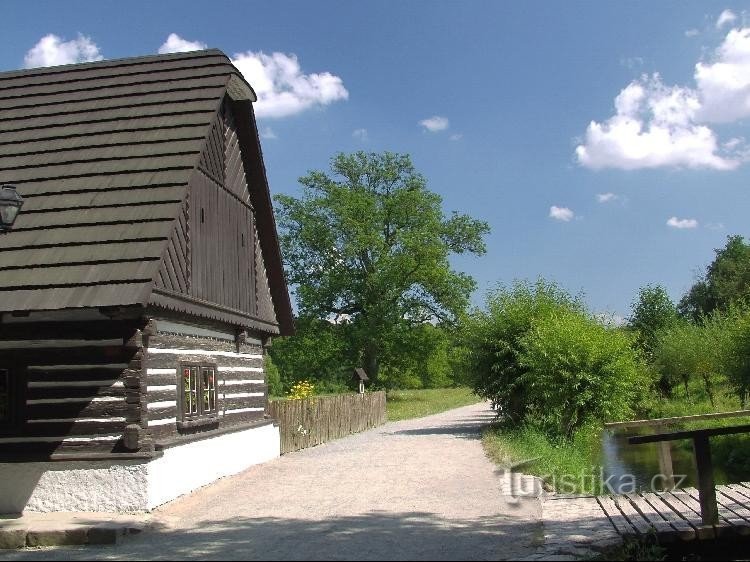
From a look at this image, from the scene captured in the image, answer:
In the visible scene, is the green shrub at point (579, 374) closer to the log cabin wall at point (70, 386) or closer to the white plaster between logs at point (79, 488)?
the log cabin wall at point (70, 386)

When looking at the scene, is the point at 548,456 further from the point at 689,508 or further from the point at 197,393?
the point at 197,393

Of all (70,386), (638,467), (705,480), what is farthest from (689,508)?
(638,467)

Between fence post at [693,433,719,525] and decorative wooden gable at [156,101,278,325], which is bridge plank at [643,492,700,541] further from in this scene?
decorative wooden gable at [156,101,278,325]

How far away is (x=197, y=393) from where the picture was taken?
40.2 ft

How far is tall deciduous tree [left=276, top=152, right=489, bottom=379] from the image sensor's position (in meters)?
44.6

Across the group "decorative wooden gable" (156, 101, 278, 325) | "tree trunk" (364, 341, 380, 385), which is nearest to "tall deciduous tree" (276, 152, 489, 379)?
"tree trunk" (364, 341, 380, 385)

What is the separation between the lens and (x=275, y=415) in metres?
18.0

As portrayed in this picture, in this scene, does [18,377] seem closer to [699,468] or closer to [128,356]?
[128,356]

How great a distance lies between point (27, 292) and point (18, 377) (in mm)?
1343

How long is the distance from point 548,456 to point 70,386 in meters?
8.63

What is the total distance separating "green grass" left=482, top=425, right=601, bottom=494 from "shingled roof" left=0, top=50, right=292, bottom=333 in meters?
7.02

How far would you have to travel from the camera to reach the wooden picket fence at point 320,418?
18359 mm

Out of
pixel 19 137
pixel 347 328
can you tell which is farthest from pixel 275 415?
pixel 347 328

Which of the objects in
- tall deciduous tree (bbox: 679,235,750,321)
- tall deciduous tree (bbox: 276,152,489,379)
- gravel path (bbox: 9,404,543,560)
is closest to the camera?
gravel path (bbox: 9,404,543,560)
